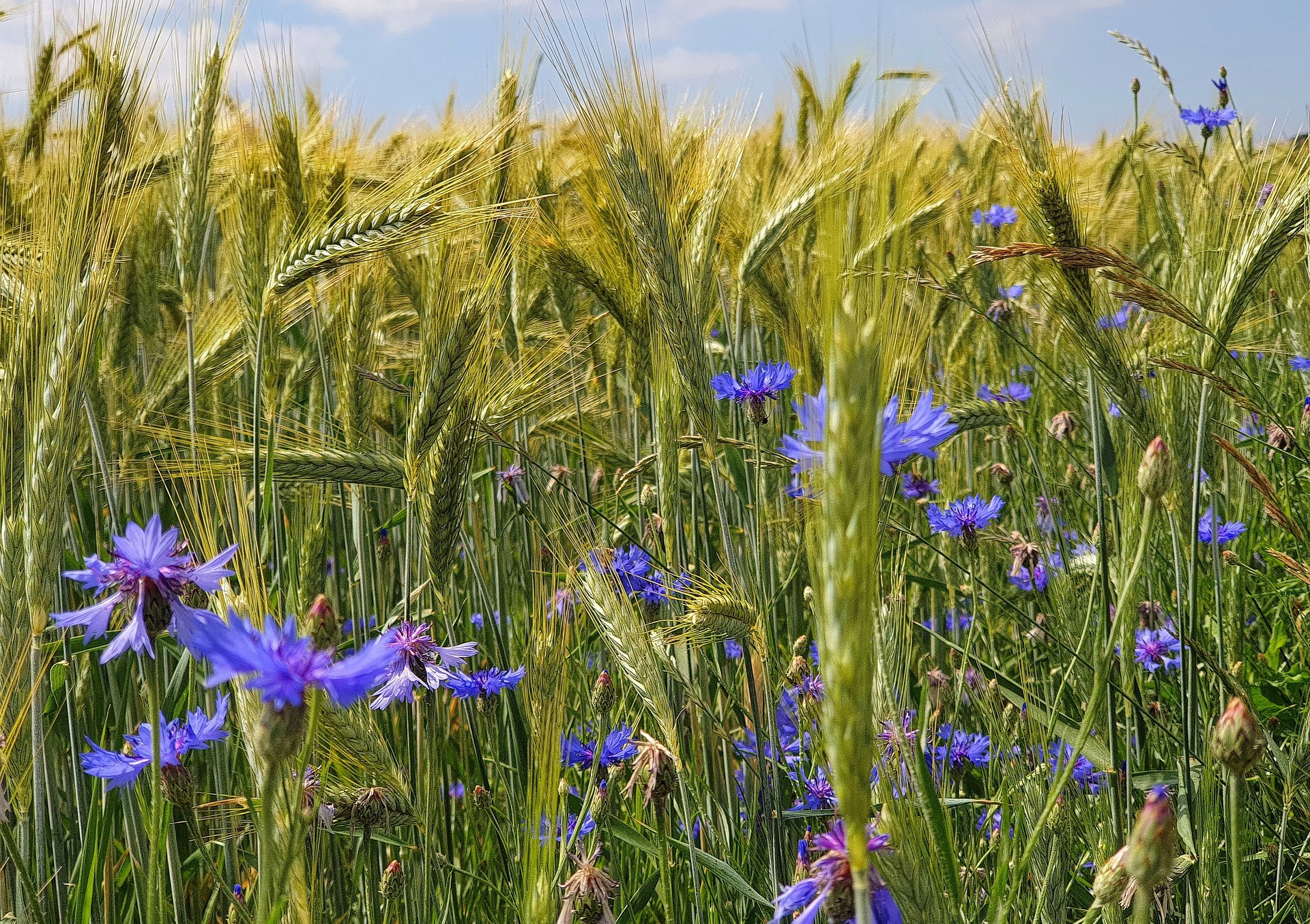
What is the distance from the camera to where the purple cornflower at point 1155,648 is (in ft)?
7.29

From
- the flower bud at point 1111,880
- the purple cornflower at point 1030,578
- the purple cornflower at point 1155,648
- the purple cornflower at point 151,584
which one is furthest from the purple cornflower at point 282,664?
the purple cornflower at point 1155,648

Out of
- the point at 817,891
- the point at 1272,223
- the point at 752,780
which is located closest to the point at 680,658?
the point at 752,780

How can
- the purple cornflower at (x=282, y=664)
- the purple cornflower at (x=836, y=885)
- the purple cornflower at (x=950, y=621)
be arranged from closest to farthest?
1. the purple cornflower at (x=282, y=664)
2. the purple cornflower at (x=836, y=885)
3. the purple cornflower at (x=950, y=621)

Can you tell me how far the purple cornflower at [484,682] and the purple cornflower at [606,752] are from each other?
15cm

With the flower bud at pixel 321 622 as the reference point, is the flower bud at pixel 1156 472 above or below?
above

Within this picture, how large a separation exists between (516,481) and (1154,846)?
2.08 meters

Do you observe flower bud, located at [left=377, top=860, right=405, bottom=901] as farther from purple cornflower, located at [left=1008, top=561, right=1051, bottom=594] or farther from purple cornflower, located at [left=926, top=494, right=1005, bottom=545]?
purple cornflower, located at [left=1008, top=561, right=1051, bottom=594]

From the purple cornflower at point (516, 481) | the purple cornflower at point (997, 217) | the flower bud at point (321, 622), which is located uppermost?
the purple cornflower at point (997, 217)

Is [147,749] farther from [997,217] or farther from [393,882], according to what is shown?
[997,217]

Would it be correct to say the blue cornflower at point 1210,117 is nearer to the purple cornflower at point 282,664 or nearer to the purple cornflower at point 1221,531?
the purple cornflower at point 1221,531

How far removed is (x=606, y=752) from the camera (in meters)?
1.96

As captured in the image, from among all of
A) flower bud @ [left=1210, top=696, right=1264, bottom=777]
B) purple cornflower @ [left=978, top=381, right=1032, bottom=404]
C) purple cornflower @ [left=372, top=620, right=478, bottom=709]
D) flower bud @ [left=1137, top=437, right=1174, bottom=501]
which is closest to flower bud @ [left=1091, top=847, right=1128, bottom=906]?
flower bud @ [left=1210, top=696, right=1264, bottom=777]

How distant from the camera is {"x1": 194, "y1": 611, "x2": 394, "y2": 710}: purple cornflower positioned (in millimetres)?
767

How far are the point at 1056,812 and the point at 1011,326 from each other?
2792 millimetres
